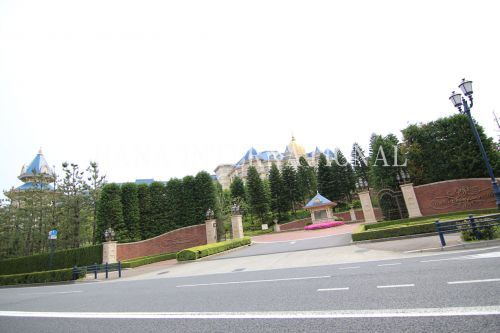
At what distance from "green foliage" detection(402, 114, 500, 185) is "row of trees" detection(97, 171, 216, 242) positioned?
29.0m

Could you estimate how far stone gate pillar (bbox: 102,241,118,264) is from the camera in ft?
81.0

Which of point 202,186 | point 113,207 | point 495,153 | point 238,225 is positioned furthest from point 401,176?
point 113,207

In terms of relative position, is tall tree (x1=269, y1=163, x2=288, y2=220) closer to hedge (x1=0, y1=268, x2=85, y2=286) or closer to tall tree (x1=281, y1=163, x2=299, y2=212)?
tall tree (x1=281, y1=163, x2=299, y2=212)

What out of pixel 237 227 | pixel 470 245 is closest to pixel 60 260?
pixel 237 227

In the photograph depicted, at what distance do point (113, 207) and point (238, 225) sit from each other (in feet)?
47.2

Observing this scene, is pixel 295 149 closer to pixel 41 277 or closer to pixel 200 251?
pixel 200 251

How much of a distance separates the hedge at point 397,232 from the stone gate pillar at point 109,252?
74.2ft

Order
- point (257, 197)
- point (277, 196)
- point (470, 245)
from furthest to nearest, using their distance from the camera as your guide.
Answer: point (277, 196) → point (257, 197) → point (470, 245)

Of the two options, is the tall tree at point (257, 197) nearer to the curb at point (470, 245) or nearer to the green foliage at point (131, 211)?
the green foliage at point (131, 211)

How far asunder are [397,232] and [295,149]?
87.7 m

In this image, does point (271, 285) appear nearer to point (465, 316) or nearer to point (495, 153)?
point (465, 316)

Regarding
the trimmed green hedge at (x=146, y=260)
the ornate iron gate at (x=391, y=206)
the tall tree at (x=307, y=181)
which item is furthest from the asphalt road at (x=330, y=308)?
the tall tree at (x=307, y=181)

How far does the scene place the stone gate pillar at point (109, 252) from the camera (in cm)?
2469

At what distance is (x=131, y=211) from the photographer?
29391 millimetres
